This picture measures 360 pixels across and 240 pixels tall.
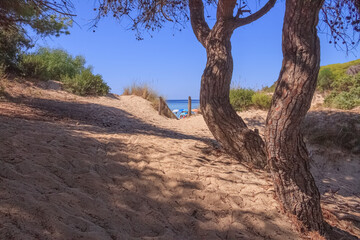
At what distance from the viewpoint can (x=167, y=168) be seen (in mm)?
3689

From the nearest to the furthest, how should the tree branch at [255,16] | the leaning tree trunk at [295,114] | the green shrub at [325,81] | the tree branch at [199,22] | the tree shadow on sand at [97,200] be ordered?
1. the tree shadow on sand at [97,200]
2. the leaning tree trunk at [295,114]
3. the tree branch at [255,16]
4. the tree branch at [199,22]
5. the green shrub at [325,81]

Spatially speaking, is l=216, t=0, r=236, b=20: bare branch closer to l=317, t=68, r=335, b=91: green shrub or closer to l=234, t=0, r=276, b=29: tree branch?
l=234, t=0, r=276, b=29: tree branch

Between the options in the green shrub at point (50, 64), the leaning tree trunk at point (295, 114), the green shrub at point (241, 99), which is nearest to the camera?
the leaning tree trunk at point (295, 114)

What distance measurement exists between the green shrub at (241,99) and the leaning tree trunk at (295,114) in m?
8.47

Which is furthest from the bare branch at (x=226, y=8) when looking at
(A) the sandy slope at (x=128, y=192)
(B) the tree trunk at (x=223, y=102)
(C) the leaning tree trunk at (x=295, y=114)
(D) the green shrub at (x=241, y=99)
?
(D) the green shrub at (x=241, y=99)

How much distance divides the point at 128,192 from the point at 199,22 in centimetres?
316

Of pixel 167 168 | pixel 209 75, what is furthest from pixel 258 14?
pixel 167 168

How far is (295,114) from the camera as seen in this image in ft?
9.00

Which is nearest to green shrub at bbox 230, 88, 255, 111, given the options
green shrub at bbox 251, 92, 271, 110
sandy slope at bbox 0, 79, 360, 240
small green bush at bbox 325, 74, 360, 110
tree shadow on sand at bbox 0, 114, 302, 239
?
green shrub at bbox 251, 92, 271, 110

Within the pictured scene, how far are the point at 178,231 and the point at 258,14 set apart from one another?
3628mm

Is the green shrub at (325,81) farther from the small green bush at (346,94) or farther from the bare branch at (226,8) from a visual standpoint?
the bare branch at (226,8)

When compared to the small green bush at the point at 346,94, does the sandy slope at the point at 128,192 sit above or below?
below

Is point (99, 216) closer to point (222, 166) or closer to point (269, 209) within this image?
point (269, 209)

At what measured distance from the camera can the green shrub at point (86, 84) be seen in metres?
11.6
